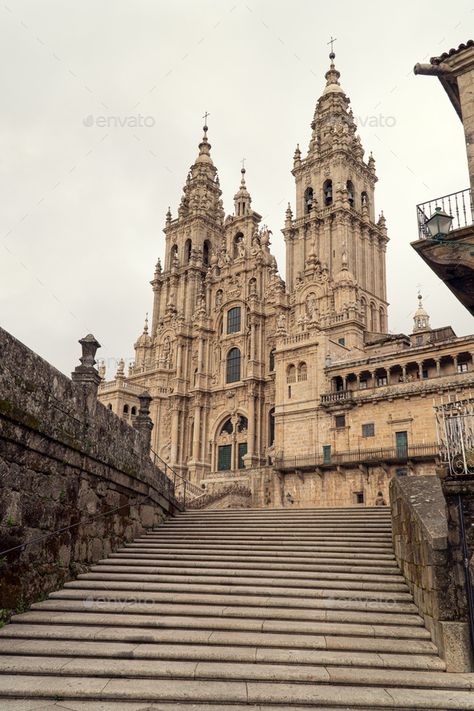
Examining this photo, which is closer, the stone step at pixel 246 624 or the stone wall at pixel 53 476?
the stone step at pixel 246 624

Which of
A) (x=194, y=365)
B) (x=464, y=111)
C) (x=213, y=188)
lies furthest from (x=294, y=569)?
(x=213, y=188)

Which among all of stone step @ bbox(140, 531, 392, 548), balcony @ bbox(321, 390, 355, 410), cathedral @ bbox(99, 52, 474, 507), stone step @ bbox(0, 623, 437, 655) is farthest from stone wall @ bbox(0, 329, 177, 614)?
balcony @ bbox(321, 390, 355, 410)

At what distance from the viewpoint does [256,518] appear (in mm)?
14750

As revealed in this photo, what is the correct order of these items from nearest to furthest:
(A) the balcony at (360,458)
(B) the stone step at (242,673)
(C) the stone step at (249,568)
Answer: (B) the stone step at (242,673) → (C) the stone step at (249,568) → (A) the balcony at (360,458)

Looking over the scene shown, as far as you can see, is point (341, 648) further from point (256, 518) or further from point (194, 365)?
point (194, 365)

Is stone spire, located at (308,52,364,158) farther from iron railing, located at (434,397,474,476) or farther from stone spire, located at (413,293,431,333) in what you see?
iron railing, located at (434,397,474,476)

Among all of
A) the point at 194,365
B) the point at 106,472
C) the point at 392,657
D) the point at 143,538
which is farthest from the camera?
the point at 194,365

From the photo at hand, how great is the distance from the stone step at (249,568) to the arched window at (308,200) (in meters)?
41.0

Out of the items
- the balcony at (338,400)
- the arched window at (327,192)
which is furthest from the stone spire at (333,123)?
the balcony at (338,400)

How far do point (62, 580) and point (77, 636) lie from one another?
2.01m

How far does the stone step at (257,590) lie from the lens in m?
8.74

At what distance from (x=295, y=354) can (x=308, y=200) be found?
18.1 metres

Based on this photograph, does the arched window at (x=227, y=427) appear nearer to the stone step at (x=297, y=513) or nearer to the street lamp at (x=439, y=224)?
the stone step at (x=297, y=513)

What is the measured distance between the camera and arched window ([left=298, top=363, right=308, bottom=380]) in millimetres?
35859
